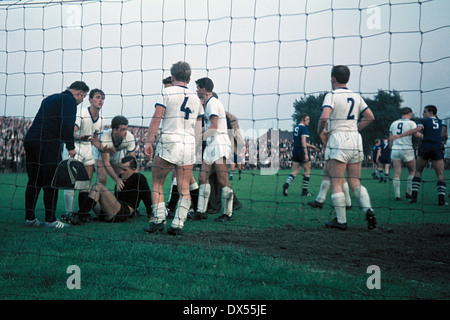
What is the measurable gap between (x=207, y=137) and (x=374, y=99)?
5189 cm

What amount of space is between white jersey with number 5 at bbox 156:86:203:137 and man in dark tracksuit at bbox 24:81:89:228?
1.39 meters

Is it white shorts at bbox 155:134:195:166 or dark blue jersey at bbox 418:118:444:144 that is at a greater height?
dark blue jersey at bbox 418:118:444:144

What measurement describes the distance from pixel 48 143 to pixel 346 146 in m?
3.85

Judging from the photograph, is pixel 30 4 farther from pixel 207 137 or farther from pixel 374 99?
pixel 374 99

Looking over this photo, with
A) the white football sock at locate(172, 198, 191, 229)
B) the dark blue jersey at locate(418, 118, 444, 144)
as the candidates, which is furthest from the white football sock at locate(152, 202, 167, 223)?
the dark blue jersey at locate(418, 118, 444, 144)

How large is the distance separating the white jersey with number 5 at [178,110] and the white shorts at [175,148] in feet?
0.22

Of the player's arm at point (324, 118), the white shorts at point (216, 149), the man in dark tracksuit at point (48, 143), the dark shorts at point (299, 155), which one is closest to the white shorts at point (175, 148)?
the white shorts at point (216, 149)

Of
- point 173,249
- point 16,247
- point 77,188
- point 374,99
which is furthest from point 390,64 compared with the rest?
point 374,99

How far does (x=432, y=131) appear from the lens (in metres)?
7.75

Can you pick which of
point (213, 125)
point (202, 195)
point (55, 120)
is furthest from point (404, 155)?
point (55, 120)

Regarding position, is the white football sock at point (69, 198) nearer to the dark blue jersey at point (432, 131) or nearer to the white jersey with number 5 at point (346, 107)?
the white jersey with number 5 at point (346, 107)

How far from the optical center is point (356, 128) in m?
4.95

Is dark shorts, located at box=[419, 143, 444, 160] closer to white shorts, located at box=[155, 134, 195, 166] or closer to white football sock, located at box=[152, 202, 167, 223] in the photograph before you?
white shorts, located at box=[155, 134, 195, 166]

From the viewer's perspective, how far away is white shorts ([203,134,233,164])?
18.5 feet
